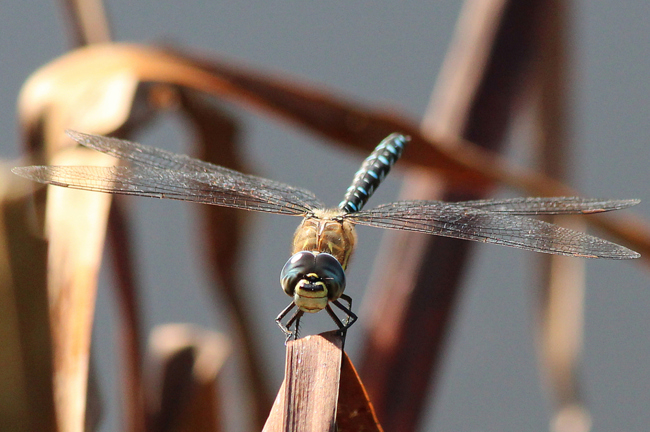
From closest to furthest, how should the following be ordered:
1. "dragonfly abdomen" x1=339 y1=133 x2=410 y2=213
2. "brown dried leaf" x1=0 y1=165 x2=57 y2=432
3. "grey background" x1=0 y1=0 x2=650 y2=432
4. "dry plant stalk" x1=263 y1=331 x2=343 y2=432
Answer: "dry plant stalk" x1=263 y1=331 x2=343 y2=432 → "brown dried leaf" x1=0 y1=165 x2=57 y2=432 → "dragonfly abdomen" x1=339 y1=133 x2=410 y2=213 → "grey background" x1=0 y1=0 x2=650 y2=432

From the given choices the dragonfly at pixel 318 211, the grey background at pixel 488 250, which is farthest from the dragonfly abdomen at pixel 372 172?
the grey background at pixel 488 250

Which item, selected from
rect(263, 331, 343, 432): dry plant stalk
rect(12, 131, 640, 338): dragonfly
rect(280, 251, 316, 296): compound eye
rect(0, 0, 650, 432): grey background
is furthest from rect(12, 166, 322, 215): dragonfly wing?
rect(0, 0, 650, 432): grey background

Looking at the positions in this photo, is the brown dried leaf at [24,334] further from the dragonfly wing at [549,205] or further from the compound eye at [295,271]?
the dragonfly wing at [549,205]

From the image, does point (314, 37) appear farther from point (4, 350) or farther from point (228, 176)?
point (4, 350)

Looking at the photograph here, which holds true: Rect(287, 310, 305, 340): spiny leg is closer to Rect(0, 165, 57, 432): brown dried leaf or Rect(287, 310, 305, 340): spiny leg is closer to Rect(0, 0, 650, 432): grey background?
Rect(0, 165, 57, 432): brown dried leaf

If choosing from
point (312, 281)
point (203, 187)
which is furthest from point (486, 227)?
point (203, 187)

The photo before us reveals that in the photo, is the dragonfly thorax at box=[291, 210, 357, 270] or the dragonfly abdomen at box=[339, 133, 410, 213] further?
the dragonfly abdomen at box=[339, 133, 410, 213]
